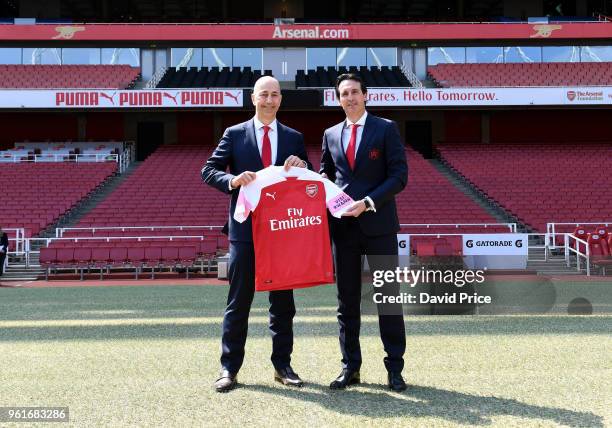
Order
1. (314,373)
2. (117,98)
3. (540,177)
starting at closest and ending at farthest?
(314,373) → (540,177) → (117,98)

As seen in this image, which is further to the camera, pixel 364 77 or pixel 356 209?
pixel 364 77

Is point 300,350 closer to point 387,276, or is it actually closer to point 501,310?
point 387,276

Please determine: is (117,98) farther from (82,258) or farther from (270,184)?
(270,184)

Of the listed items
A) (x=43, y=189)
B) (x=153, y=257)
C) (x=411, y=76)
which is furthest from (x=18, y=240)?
(x=411, y=76)

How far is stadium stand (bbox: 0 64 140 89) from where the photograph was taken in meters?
24.4

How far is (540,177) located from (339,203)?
1851 cm

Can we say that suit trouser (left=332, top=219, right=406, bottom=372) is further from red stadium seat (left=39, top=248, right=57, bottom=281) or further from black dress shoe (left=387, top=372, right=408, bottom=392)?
red stadium seat (left=39, top=248, right=57, bottom=281)

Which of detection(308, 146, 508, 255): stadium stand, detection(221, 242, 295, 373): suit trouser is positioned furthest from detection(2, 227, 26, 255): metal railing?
detection(221, 242, 295, 373): suit trouser

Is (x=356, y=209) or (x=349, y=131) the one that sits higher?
(x=349, y=131)

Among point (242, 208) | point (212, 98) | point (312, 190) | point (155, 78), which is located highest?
point (155, 78)

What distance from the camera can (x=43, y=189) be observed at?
18625 millimetres

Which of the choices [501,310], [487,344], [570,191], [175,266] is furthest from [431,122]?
[487,344]

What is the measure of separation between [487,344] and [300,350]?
151cm

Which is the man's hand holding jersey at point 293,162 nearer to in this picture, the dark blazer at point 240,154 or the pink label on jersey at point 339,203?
the dark blazer at point 240,154
